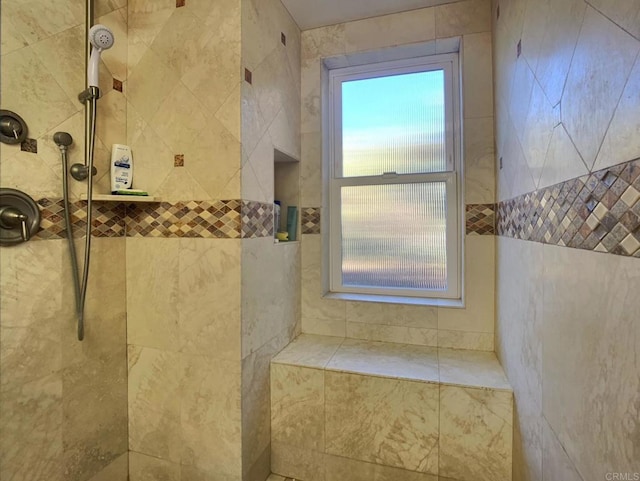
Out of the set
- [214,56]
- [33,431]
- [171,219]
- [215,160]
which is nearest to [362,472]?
[33,431]

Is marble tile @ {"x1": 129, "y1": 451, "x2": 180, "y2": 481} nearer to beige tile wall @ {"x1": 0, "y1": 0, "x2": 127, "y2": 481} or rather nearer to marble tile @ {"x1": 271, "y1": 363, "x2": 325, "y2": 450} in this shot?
beige tile wall @ {"x1": 0, "y1": 0, "x2": 127, "y2": 481}

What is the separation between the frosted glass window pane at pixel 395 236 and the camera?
1752mm

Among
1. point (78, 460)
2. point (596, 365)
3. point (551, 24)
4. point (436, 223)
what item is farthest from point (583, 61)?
point (78, 460)

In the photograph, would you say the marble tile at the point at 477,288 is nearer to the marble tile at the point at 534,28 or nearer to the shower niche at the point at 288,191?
the marble tile at the point at 534,28

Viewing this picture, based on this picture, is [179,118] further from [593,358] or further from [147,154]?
[593,358]

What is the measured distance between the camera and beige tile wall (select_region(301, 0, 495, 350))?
156 cm

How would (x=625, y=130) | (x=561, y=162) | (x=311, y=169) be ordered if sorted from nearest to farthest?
(x=625, y=130), (x=561, y=162), (x=311, y=169)

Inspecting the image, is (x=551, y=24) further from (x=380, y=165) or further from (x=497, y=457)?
(x=497, y=457)

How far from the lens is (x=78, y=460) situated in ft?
3.80

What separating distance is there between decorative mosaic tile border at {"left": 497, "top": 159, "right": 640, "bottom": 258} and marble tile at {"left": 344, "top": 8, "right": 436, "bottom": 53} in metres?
1.18

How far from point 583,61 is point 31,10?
1639 mm

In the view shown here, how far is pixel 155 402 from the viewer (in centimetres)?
134

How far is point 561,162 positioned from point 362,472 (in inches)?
56.2

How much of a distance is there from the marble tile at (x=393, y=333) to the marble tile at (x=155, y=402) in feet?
3.04
